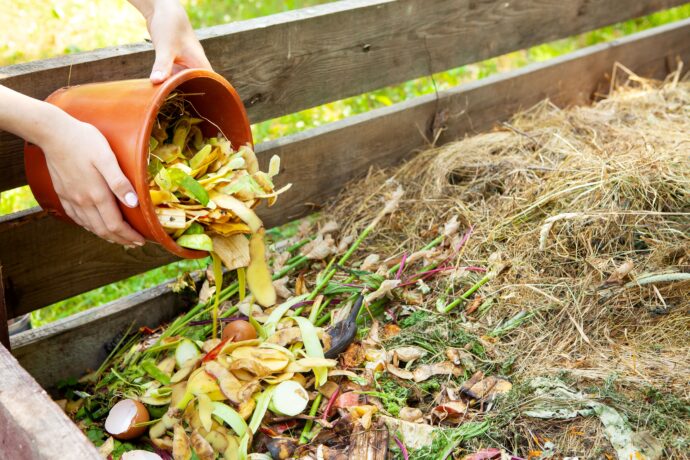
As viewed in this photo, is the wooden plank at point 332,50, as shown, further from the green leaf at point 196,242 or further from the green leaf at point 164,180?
the green leaf at point 196,242

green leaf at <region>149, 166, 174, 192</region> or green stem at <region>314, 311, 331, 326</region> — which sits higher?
green leaf at <region>149, 166, 174, 192</region>

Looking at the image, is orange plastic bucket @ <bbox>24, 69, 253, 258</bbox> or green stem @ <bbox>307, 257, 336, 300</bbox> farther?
green stem @ <bbox>307, 257, 336, 300</bbox>

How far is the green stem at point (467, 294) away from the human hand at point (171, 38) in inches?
41.8

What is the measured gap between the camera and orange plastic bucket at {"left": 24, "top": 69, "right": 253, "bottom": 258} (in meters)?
1.87

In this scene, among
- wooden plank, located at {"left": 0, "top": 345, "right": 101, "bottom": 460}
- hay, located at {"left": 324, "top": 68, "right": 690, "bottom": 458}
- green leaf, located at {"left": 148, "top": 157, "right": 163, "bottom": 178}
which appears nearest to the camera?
wooden plank, located at {"left": 0, "top": 345, "right": 101, "bottom": 460}

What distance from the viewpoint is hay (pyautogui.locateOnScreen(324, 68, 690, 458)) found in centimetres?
220

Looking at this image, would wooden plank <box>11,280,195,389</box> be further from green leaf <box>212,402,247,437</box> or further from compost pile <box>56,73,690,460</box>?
green leaf <box>212,402,247,437</box>

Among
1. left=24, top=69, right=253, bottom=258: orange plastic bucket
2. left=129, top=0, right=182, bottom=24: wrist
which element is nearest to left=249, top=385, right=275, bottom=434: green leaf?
left=24, top=69, right=253, bottom=258: orange plastic bucket

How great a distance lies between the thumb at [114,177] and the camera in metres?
1.83

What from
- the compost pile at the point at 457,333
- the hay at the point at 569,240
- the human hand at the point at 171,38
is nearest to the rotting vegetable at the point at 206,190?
the human hand at the point at 171,38

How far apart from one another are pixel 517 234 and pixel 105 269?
1.45 m

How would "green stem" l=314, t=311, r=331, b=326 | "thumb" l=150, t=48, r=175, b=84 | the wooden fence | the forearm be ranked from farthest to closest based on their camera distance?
"green stem" l=314, t=311, r=331, b=326, the wooden fence, "thumb" l=150, t=48, r=175, b=84, the forearm

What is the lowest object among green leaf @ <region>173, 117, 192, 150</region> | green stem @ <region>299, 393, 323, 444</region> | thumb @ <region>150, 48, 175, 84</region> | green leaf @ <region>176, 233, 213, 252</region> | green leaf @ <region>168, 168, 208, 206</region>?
green stem @ <region>299, 393, 323, 444</region>

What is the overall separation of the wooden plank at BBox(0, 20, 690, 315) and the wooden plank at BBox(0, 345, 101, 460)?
0.96 meters
